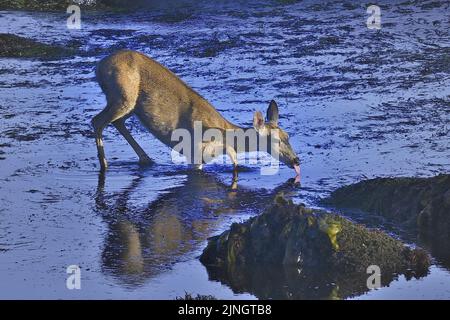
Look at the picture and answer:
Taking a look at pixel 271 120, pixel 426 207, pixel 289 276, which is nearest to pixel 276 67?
pixel 271 120

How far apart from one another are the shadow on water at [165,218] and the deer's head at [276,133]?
0.48 metres

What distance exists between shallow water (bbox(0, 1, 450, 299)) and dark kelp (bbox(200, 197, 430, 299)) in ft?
0.63

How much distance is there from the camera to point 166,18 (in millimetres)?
23609

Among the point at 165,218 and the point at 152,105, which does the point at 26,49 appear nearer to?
the point at 152,105

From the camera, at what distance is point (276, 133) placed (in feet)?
46.5

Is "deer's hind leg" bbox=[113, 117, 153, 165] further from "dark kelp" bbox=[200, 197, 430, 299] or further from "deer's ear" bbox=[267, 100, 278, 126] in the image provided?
"dark kelp" bbox=[200, 197, 430, 299]

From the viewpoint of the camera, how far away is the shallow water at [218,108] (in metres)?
10.5

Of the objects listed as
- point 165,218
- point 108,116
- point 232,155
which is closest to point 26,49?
point 108,116

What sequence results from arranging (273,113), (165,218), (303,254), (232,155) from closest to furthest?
(303,254) → (165,218) → (232,155) → (273,113)

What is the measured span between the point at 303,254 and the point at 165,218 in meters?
2.21

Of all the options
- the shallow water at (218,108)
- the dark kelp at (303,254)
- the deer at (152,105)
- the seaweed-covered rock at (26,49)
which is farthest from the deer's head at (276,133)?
the seaweed-covered rock at (26,49)

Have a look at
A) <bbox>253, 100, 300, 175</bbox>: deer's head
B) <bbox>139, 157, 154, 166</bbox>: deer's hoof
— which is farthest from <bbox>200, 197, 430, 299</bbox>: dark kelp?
<bbox>139, 157, 154, 166</bbox>: deer's hoof

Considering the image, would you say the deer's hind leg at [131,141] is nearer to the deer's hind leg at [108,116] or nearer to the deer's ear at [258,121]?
the deer's hind leg at [108,116]
